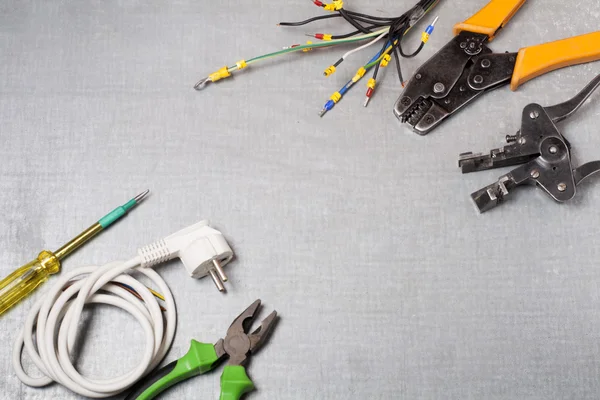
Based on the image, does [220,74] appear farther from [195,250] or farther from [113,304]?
[113,304]

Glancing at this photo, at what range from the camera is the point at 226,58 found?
1407mm

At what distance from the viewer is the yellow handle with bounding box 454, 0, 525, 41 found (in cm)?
137

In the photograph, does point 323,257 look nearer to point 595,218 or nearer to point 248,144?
point 248,144

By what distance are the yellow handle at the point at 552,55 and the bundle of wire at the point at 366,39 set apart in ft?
0.62

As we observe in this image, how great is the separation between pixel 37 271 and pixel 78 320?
0.14m

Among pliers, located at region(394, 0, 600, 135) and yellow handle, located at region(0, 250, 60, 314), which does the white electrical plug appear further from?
pliers, located at region(394, 0, 600, 135)

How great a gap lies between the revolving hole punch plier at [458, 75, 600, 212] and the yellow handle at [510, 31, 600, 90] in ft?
0.27

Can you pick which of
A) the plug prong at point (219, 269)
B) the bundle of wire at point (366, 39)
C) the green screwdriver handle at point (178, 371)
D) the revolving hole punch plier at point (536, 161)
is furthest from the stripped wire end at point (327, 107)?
the green screwdriver handle at point (178, 371)

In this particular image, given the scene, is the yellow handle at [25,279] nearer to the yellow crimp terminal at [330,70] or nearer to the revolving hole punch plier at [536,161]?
the yellow crimp terminal at [330,70]

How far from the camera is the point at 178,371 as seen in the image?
112 centimetres

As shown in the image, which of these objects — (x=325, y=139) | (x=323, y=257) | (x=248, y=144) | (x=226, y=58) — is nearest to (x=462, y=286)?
(x=323, y=257)

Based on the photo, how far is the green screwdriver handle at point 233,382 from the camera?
1.12 metres

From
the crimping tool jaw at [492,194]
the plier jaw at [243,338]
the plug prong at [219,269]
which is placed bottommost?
the plier jaw at [243,338]

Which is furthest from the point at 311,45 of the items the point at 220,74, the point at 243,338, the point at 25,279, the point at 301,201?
the point at 25,279
